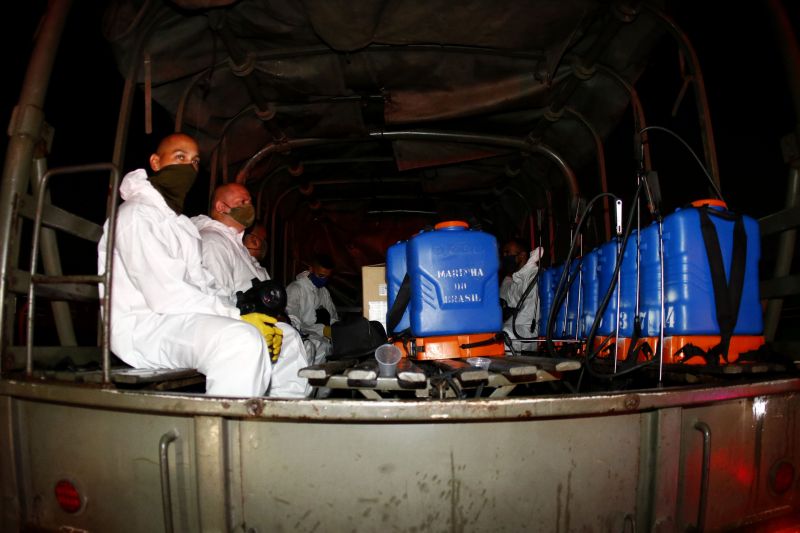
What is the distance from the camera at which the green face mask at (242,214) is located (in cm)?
362

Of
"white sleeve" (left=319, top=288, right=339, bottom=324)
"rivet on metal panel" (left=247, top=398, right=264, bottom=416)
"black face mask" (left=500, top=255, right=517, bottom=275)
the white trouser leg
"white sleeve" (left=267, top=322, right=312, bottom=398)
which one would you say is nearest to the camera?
"rivet on metal panel" (left=247, top=398, right=264, bottom=416)

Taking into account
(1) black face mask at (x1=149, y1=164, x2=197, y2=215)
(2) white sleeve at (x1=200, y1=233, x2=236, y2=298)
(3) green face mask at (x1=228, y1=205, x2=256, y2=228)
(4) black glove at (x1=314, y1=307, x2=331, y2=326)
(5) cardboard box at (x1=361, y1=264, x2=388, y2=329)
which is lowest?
(4) black glove at (x1=314, y1=307, x2=331, y2=326)

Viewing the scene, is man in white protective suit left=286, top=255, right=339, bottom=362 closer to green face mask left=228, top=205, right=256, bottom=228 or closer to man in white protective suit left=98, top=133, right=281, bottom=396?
green face mask left=228, top=205, right=256, bottom=228

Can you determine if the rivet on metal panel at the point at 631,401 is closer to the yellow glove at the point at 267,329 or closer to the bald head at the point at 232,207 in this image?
the yellow glove at the point at 267,329

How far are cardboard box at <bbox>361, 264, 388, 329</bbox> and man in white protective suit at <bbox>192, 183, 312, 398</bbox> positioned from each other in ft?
4.36

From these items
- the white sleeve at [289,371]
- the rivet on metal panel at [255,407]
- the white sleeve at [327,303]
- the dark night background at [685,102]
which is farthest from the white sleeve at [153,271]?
the white sleeve at [327,303]

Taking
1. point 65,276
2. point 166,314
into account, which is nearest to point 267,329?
point 166,314

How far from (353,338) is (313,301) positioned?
3.44 meters

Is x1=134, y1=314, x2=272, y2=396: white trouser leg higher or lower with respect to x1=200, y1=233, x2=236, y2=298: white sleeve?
lower

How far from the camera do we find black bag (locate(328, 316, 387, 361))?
276 centimetres

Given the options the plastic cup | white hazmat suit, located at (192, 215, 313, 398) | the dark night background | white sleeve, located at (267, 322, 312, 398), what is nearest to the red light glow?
the plastic cup

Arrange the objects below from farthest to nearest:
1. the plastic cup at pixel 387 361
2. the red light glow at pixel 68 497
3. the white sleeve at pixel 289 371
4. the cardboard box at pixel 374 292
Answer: the cardboard box at pixel 374 292
the white sleeve at pixel 289 371
the plastic cup at pixel 387 361
the red light glow at pixel 68 497

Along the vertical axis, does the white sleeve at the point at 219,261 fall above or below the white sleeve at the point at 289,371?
above

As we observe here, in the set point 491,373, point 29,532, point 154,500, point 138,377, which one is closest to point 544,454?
point 491,373
